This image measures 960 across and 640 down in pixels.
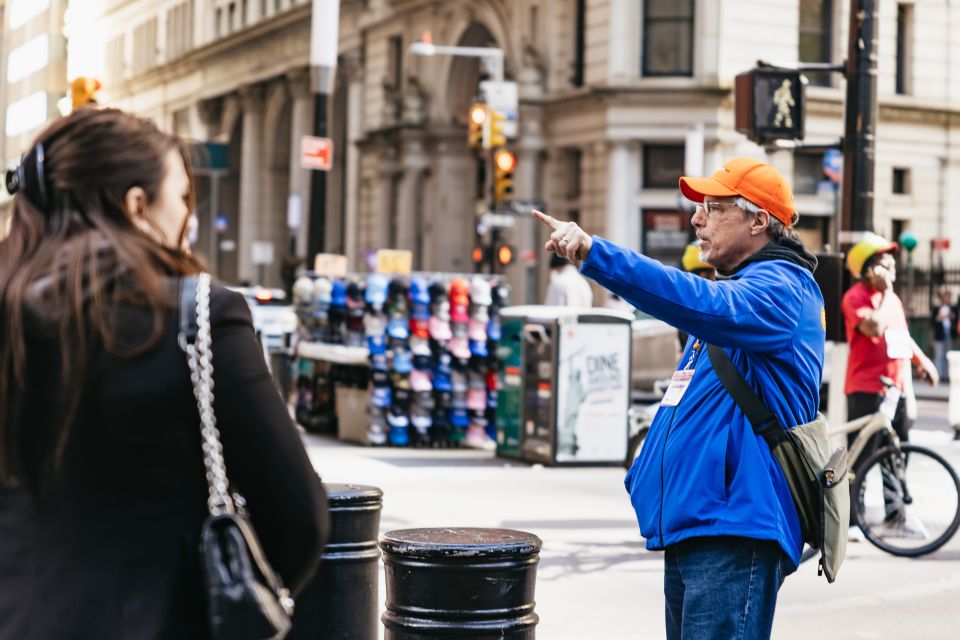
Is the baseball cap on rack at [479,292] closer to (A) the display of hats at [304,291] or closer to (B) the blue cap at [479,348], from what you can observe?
(B) the blue cap at [479,348]

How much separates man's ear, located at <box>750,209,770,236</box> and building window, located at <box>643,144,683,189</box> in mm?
33881

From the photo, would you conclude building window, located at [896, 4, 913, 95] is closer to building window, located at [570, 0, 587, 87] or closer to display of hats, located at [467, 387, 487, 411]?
building window, located at [570, 0, 587, 87]

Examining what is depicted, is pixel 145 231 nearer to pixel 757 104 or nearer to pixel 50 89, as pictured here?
pixel 757 104

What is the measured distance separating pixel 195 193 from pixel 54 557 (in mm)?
693

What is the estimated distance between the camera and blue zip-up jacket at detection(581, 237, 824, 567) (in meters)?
4.14

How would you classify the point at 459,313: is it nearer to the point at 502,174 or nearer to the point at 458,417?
the point at 458,417

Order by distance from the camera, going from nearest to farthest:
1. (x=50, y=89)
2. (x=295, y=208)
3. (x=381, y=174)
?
(x=295, y=208), (x=381, y=174), (x=50, y=89)

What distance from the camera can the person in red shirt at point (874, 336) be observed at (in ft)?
34.0

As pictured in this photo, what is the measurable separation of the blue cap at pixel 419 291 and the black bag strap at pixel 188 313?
14.6 meters

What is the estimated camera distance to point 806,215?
38438 mm

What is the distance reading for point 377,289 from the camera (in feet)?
57.4

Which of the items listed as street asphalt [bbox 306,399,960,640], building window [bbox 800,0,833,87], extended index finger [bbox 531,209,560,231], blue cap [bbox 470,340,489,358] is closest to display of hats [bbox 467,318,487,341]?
blue cap [bbox 470,340,489,358]

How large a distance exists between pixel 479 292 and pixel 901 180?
2574 cm

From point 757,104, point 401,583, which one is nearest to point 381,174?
point 757,104
